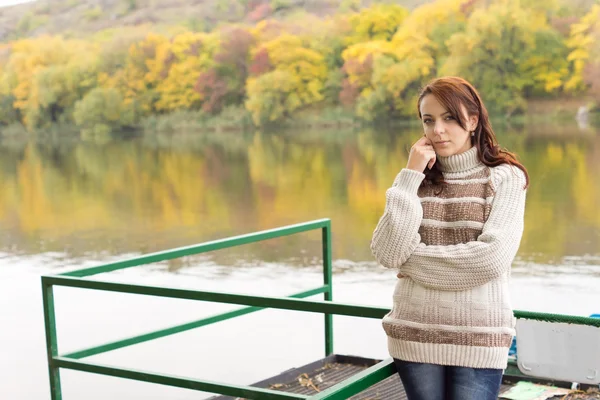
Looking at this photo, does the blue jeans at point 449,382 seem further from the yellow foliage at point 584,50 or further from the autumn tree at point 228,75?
the autumn tree at point 228,75

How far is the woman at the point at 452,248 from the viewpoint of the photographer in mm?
1562

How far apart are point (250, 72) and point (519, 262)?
579 inches

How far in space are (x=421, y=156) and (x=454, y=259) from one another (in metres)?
0.20

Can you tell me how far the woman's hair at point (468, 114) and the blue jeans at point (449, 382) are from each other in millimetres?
339

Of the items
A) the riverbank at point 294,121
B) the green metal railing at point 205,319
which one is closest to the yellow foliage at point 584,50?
the riverbank at point 294,121

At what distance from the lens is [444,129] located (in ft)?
5.39

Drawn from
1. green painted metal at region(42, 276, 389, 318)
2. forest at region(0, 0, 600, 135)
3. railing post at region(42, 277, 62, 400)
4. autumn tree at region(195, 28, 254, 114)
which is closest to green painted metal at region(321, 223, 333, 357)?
railing post at region(42, 277, 62, 400)

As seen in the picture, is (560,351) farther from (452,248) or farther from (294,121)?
(294,121)

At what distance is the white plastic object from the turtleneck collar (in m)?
0.64

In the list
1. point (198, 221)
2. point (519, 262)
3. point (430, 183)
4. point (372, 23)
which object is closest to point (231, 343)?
point (519, 262)

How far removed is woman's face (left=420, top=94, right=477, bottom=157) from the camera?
1.64 meters

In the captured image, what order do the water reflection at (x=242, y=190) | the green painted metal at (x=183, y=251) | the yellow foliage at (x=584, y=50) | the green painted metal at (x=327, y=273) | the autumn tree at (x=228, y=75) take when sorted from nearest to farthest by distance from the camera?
the green painted metal at (x=183, y=251) < the green painted metal at (x=327, y=273) < the water reflection at (x=242, y=190) < the yellow foliage at (x=584, y=50) < the autumn tree at (x=228, y=75)

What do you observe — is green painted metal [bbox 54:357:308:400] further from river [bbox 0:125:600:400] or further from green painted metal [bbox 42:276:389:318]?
river [bbox 0:125:600:400]

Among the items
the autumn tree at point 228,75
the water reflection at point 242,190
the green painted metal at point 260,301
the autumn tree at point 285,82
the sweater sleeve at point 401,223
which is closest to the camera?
the sweater sleeve at point 401,223
